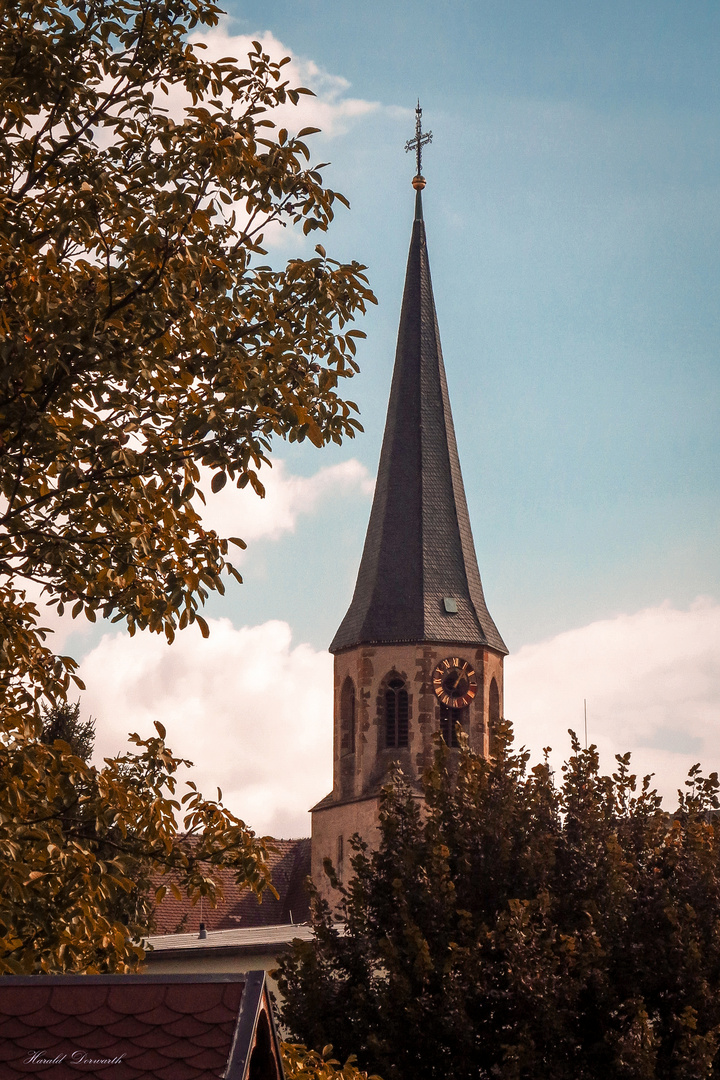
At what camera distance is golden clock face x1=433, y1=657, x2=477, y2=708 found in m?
48.4

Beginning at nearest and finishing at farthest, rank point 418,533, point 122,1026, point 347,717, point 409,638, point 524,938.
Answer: point 122,1026 → point 524,938 → point 409,638 → point 347,717 → point 418,533

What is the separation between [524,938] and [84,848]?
7.17m

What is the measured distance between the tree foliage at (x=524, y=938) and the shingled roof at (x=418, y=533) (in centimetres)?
3230

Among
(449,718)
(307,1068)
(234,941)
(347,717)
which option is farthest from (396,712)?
(307,1068)

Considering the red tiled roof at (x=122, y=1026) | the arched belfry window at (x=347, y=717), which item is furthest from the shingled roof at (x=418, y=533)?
the red tiled roof at (x=122, y=1026)

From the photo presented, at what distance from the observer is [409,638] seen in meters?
48.4

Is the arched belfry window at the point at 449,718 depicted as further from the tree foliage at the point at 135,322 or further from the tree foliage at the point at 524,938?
the tree foliage at the point at 135,322

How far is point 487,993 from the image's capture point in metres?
13.2

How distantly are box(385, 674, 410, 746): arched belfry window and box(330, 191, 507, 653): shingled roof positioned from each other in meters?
1.59

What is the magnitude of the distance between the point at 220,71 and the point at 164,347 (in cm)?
213

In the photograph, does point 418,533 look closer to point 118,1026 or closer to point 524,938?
point 524,938

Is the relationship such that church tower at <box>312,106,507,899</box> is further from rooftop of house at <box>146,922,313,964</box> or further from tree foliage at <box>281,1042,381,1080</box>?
tree foliage at <box>281,1042,381,1080</box>

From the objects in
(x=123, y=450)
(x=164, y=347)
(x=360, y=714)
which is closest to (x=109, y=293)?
(x=164, y=347)

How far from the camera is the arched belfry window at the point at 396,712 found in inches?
1892
